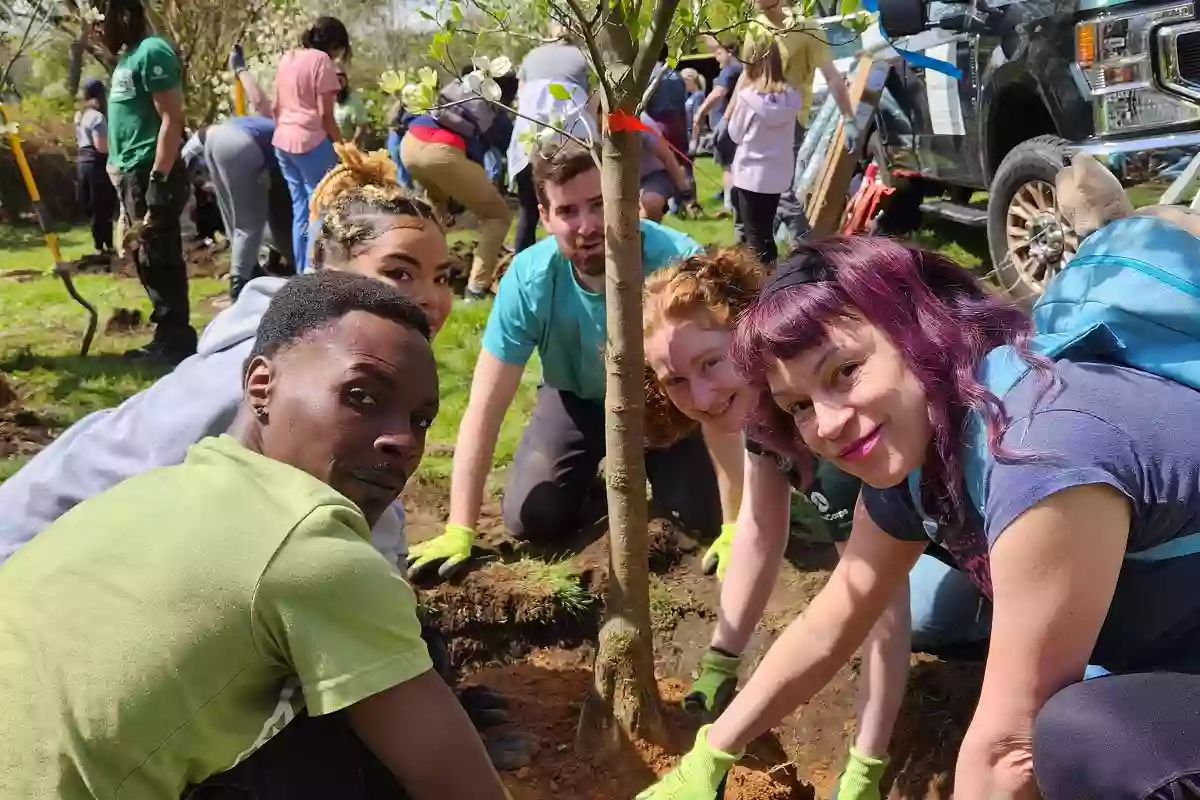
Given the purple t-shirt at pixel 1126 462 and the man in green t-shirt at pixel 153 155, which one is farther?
the man in green t-shirt at pixel 153 155

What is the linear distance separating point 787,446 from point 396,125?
788cm

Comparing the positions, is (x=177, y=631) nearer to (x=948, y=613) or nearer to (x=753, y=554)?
(x=753, y=554)

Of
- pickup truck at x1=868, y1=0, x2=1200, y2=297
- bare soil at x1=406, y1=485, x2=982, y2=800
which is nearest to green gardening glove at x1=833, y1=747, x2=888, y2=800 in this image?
bare soil at x1=406, y1=485, x2=982, y2=800

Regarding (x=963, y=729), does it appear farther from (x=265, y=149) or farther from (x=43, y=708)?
(x=265, y=149)

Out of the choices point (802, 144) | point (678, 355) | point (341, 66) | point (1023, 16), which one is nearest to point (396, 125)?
point (341, 66)

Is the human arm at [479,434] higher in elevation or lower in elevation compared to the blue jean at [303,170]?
lower

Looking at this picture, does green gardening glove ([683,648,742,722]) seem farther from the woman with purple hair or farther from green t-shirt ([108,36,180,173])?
green t-shirt ([108,36,180,173])

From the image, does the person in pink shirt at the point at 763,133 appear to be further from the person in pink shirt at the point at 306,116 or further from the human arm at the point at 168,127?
the human arm at the point at 168,127

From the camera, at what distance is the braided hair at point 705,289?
7.11 ft

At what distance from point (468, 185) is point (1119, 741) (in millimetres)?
5050

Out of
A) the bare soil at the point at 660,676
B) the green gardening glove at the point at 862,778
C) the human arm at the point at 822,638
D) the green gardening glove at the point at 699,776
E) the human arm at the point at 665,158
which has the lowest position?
the bare soil at the point at 660,676

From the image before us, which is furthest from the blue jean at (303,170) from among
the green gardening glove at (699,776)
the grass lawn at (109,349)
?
the green gardening glove at (699,776)

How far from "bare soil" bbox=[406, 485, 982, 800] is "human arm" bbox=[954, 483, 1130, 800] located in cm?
84

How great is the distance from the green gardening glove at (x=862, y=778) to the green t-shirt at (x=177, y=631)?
46.8 inches
